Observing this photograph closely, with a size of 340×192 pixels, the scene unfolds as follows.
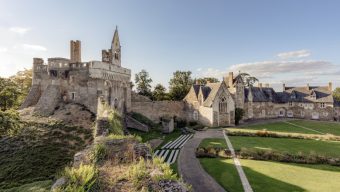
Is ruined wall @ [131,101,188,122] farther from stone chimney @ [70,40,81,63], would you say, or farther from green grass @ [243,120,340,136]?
green grass @ [243,120,340,136]

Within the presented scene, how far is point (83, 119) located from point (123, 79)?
1235 centimetres

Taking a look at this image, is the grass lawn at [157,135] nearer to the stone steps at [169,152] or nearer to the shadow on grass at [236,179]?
the stone steps at [169,152]

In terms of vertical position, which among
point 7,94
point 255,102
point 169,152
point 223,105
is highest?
point 7,94

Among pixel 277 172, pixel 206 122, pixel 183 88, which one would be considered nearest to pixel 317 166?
pixel 277 172

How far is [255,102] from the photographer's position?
54.4 meters

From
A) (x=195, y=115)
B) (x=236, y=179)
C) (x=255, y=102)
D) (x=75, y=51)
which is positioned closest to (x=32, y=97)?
(x=75, y=51)

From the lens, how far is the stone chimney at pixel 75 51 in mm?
32122

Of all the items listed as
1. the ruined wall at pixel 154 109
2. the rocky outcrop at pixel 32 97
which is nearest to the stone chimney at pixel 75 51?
the rocky outcrop at pixel 32 97

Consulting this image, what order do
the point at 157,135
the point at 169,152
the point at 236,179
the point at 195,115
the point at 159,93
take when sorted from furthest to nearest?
the point at 159,93 < the point at 195,115 < the point at 157,135 < the point at 169,152 < the point at 236,179

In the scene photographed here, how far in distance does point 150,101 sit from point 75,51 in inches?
641

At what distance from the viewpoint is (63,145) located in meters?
20.1

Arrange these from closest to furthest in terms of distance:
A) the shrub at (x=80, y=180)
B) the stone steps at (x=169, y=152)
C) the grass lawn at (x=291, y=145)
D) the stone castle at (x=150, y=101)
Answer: the shrub at (x=80, y=180), the stone steps at (x=169, y=152), the grass lawn at (x=291, y=145), the stone castle at (x=150, y=101)

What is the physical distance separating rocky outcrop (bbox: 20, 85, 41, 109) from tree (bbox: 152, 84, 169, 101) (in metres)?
28.9

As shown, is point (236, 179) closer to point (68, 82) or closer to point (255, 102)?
point (68, 82)
